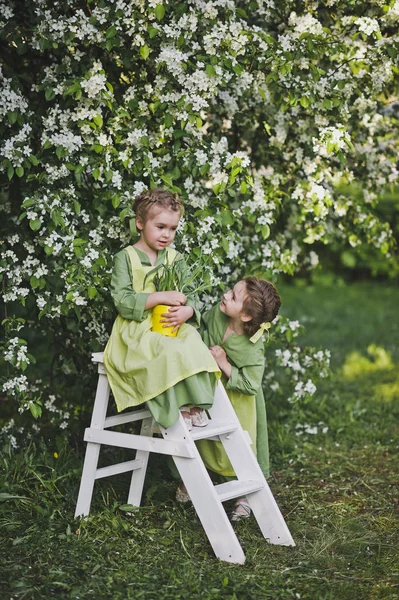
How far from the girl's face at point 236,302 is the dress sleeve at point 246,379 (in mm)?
230

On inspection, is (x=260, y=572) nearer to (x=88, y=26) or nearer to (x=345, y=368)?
(x=88, y=26)

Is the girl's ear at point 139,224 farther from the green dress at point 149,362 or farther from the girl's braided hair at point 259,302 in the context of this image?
the girl's braided hair at point 259,302

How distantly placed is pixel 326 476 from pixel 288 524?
0.76 m

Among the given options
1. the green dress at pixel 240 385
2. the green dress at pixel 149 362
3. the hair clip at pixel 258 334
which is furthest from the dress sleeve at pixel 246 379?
the green dress at pixel 149 362

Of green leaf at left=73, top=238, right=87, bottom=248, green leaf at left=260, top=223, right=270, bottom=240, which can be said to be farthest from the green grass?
green leaf at left=260, top=223, right=270, bottom=240

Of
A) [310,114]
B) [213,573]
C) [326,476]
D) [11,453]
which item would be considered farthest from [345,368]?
[213,573]

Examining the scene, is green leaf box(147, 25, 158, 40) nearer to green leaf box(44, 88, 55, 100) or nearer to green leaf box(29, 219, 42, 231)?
green leaf box(44, 88, 55, 100)

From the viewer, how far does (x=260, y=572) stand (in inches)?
119

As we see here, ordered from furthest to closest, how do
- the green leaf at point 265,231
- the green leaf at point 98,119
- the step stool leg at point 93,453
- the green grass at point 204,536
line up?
the green leaf at point 265,231, the green leaf at point 98,119, the step stool leg at point 93,453, the green grass at point 204,536

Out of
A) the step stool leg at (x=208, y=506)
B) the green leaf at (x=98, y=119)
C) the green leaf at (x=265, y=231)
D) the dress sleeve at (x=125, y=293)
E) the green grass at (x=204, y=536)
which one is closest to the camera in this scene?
the green grass at (x=204, y=536)

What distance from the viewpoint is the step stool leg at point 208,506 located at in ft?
10.1

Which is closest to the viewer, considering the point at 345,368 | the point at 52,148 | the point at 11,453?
the point at 52,148

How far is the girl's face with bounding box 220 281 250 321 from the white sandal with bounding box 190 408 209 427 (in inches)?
18.6

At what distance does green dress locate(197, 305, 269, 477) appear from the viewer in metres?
3.58
